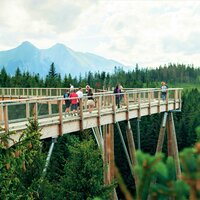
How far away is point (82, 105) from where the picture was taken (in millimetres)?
14797

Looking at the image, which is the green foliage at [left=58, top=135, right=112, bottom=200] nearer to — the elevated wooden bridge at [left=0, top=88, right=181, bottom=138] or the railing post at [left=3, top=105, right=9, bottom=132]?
the elevated wooden bridge at [left=0, top=88, right=181, bottom=138]

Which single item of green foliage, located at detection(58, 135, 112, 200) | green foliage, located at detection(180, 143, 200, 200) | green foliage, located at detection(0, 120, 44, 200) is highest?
green foliage, located at detection(180, 143, 200, 200)

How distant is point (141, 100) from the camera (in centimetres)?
2112

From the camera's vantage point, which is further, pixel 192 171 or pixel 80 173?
pixel 80 173

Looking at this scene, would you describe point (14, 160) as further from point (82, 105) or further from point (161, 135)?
point (161, 135)

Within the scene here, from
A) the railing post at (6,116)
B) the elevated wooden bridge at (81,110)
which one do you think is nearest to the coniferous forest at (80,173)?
the railing post at (6,116)

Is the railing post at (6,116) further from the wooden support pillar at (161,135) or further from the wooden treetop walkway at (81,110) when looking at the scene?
the wooden support pillar at (161,135)

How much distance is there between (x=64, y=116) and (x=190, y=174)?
1277 cm

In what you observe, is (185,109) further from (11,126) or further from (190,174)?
(190,174)

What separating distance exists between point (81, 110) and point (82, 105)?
32 cm

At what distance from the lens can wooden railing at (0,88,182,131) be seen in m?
11.1

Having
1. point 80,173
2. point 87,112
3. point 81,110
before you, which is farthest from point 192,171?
point 87,112

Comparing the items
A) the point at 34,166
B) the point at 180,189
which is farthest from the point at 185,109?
the point at 180,189

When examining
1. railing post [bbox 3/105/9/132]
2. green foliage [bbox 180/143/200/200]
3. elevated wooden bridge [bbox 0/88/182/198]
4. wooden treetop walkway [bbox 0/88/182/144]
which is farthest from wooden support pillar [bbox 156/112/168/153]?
green foliage [bbox 180/143/200/200]
